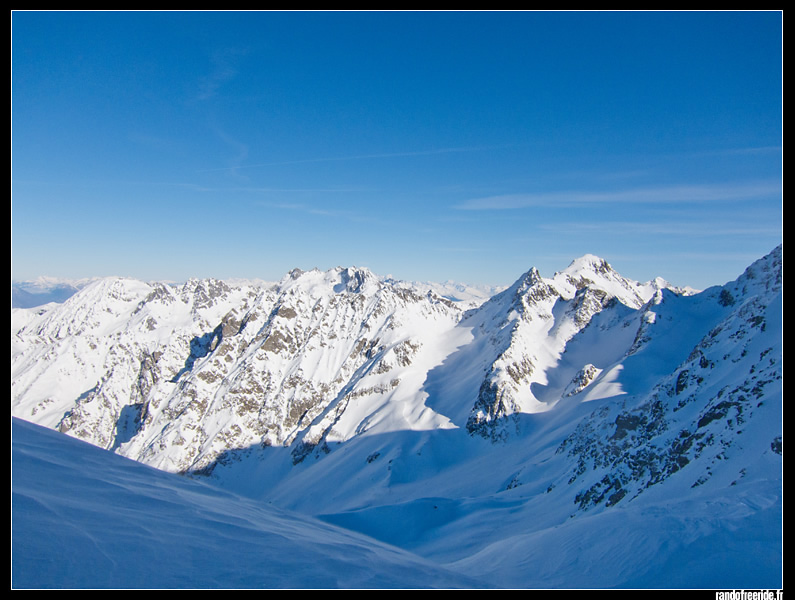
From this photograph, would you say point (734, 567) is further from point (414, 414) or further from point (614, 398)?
point (414, 414)

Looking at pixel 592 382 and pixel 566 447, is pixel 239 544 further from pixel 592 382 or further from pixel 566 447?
pixel 592 382

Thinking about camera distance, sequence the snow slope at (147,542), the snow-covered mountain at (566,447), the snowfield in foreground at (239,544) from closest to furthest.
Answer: the snow slope at (147,542)
the snowfield in foreground at (239,544)
the snow-covered mountain at (566,447)

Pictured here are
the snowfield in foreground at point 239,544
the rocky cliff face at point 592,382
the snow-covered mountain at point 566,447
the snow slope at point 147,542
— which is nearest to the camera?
the snow slope at point 147,542

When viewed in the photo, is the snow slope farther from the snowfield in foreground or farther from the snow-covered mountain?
the snow-covered mountain

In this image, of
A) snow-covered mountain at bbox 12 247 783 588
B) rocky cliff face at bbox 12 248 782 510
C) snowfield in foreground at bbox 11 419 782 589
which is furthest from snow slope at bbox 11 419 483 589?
rocky cliff face at bbox 12 248 782 510

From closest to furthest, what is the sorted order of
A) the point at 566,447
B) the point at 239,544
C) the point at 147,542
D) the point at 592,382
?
1. the point at 147,542
2. the point at 239,544
3. the point at 566,447
4. the point at 592,382

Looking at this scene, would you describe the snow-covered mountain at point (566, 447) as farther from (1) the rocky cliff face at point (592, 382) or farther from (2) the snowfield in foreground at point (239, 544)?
(1) the rocky cliff face at point (592, 382)

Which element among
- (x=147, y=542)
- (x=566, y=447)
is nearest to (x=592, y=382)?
(x=566, y=447)

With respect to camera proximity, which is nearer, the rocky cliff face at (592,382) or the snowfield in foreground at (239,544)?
the snowfield in foreground at (239,544)

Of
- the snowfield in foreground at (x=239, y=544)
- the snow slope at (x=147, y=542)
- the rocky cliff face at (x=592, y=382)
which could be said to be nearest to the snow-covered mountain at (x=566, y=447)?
the snowfield in foreground at (x=239, y=544)

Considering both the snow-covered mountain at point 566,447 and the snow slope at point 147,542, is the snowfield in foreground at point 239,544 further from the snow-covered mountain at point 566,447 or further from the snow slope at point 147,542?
the snow-covered mountain at point 566,447
